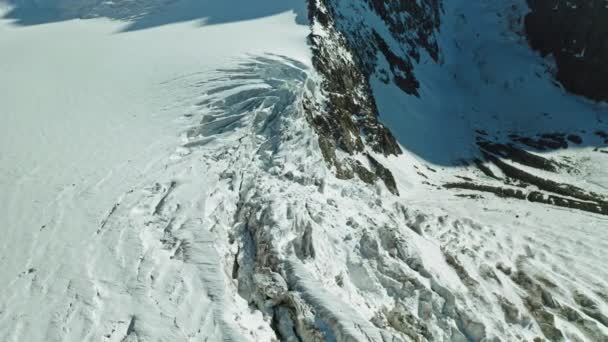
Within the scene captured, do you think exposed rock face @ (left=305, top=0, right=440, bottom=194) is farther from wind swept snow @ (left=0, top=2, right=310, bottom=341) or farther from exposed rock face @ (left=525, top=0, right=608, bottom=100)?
exposed rock face @ (left=525, top=0, right=608, bottom=100)

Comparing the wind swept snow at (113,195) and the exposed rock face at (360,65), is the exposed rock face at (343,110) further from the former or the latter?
the wind swept snow at (113,195)

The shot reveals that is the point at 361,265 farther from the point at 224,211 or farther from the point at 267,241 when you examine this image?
the point at 224,211

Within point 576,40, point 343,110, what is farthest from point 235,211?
point 576,40

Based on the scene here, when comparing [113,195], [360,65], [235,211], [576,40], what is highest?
[576,40]

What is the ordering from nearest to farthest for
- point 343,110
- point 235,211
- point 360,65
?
point 235,211, point 343,110, point 360,65

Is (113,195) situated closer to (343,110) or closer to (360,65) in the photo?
(343,110)

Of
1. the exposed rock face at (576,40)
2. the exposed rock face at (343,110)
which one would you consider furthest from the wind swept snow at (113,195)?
the exposed rock face at (576,40)
